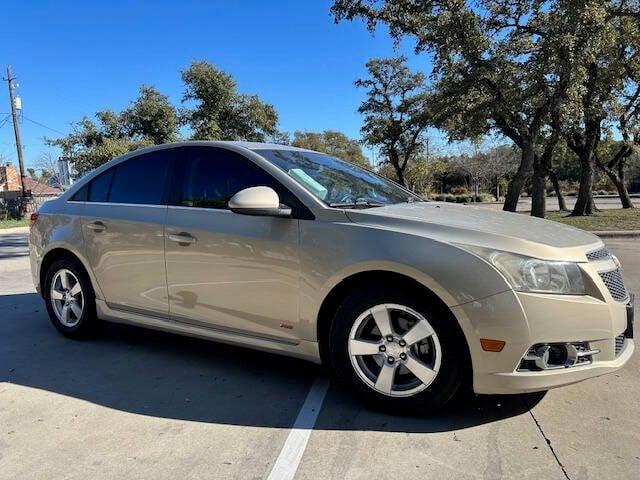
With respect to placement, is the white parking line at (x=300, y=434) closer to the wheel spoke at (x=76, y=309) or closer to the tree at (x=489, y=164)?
the wheel spoke at (x=76, y=309)

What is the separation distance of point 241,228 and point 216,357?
50.9 inches

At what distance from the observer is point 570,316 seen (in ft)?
9.29

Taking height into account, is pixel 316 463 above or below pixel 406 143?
below

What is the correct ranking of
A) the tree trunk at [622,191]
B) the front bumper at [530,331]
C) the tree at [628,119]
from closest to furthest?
the front bumper at [530,331]
the tree at [628,119]
the tree trunk at [622,191]

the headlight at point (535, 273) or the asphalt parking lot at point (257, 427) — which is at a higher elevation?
the headlight at point (535, 273)

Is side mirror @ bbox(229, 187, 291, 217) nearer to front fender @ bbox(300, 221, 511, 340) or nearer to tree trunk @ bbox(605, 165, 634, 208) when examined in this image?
front fender @ bbox(300, 221, 511, 340)

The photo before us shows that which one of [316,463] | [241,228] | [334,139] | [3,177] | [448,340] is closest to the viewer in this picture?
[316,463]

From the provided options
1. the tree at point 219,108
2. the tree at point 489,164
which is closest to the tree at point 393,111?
the tree at point 219,108

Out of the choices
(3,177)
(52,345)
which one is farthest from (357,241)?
(3,177)

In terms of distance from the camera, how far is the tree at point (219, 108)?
29109mm

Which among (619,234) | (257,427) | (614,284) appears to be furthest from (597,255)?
(619,234)

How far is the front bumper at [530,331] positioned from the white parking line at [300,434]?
98 cm

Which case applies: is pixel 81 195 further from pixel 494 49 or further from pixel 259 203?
pixel 494 49

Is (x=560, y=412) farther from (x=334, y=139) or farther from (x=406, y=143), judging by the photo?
(x=334, y=139)
